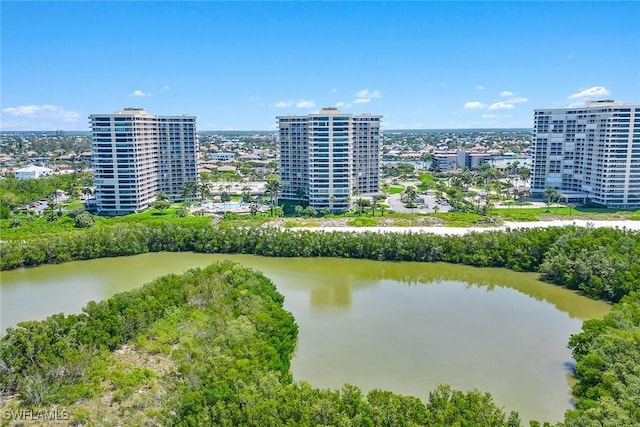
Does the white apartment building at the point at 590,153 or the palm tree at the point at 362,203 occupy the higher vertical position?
the white apartment building at the point at 590,153

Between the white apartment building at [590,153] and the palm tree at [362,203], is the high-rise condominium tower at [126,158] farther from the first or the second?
the white apartment building at [590,153]

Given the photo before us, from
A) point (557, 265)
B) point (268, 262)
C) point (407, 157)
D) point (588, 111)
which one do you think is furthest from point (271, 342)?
point (407, 157)

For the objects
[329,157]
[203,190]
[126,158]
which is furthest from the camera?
[203,190]

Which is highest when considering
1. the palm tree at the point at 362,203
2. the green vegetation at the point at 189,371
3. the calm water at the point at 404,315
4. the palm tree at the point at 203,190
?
the palm tree at the point at 203,190

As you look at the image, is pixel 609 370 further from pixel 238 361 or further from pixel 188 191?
pixel 188 191

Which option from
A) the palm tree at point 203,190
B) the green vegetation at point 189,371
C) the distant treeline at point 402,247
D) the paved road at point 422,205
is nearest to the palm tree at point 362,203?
the paved road at point 422,205

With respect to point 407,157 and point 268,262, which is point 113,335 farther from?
point 407,157

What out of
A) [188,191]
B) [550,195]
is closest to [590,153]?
[550,195]
